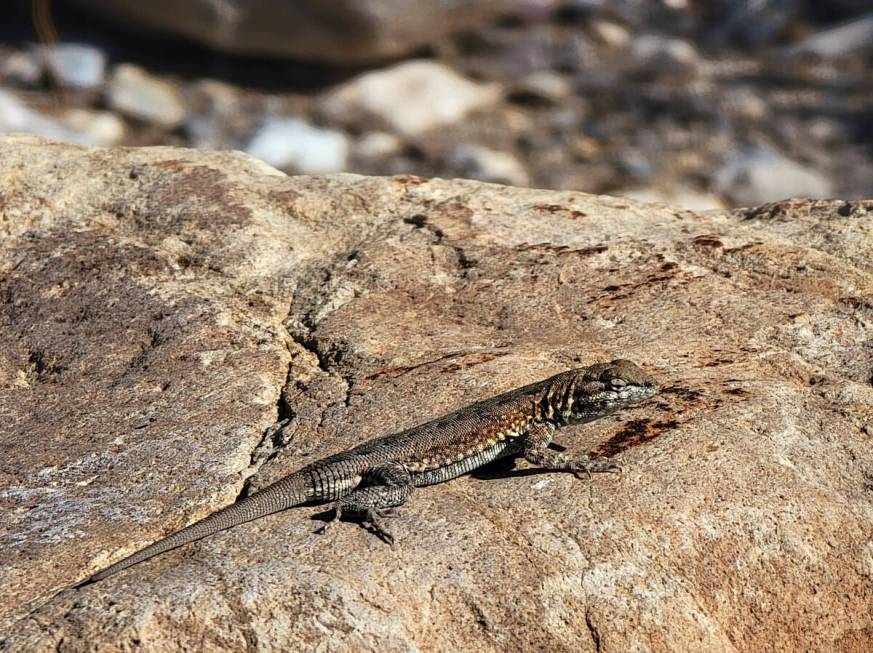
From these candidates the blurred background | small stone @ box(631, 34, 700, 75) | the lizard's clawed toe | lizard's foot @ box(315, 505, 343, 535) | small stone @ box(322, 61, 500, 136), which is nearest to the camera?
the lizard's clawed toe

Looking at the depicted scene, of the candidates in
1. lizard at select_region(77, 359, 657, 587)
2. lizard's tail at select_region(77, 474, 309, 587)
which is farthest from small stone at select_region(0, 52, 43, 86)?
lizard's tail at select_region(77, 474, 309, 587)

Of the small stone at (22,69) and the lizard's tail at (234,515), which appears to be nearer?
the lizard's tail at (234,515)

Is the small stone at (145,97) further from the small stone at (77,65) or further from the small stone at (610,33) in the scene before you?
the small stone at (610,33)

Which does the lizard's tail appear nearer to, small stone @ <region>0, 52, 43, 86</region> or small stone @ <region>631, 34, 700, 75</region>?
small stone @ <region>0, 52, 43, 86</region>

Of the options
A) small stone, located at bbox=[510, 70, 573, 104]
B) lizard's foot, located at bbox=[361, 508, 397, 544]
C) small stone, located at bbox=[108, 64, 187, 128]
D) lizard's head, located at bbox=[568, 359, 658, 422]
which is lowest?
small stone, located at bbox=[108, 64, 187, 128]

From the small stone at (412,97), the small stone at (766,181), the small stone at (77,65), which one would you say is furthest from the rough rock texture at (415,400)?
the small stone at (77,65)

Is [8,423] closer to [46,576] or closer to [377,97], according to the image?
[46,576]
